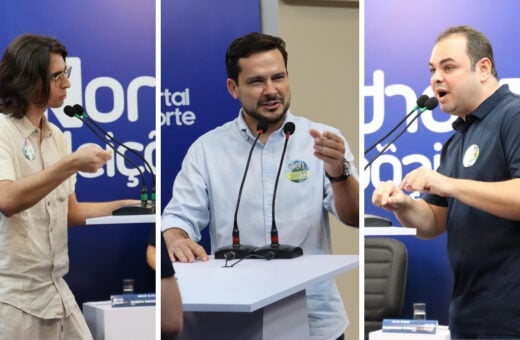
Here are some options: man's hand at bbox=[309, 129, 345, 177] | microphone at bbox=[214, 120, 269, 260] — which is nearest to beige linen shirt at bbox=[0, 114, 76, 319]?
microphone at bbox=[214, 120, 269, 260]

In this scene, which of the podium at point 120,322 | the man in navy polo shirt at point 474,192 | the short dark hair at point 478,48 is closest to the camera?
the man in navy polo shirt at point 474,192

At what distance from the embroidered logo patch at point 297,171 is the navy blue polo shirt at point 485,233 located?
38 cm

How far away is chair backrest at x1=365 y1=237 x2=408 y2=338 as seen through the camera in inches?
80.6

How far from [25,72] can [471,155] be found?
134 cm

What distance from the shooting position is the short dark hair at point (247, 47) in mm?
1979

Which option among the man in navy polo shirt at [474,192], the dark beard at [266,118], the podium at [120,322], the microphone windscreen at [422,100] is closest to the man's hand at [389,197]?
the man in navy polo shirt at [474,192]

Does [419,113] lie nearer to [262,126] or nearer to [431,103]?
[431,103]

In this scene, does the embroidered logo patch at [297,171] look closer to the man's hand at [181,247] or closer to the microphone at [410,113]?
the microphone at [410,113]

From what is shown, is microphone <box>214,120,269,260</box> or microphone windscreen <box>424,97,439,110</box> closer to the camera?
microphone <box>214,120,269,260</box>

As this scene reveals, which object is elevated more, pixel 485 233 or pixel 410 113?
pixel 410 113

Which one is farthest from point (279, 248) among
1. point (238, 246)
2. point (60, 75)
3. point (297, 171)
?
point (60, 75)

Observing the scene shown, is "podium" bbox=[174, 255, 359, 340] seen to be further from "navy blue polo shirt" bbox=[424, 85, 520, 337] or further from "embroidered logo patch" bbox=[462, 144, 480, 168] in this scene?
"embroidered logo patch" bbox=[462, 144, 480, 168]

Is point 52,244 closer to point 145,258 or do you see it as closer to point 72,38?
point 145,258

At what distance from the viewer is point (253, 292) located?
1754 millimetres
